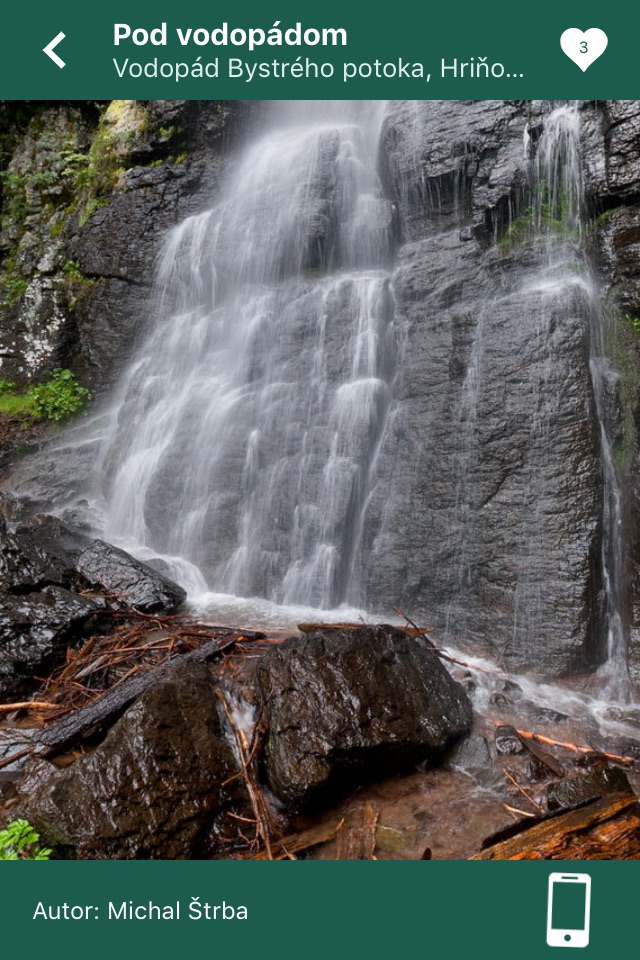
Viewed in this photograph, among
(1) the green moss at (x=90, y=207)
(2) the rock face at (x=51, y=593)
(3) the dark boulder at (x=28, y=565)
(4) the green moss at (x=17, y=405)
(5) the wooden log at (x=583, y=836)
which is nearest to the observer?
(5) the wooden log at (x=583, y=836)

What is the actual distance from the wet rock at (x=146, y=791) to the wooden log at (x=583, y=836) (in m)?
1.47

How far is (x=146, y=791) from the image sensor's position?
3.09 metres

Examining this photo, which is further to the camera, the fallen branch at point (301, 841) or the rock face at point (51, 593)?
the rock face at point (51, 593)

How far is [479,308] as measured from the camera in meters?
6.92

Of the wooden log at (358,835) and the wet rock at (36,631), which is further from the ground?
the wet rock at (36,631)

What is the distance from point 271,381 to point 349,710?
601 centimetres

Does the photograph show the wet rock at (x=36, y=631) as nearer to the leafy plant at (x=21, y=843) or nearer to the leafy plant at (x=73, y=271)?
the leafy plant at (x=21, y=843)

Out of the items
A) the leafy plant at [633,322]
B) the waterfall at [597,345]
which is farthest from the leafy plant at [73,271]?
the leafy plant at [633,322]

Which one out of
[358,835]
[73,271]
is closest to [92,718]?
[358,835]

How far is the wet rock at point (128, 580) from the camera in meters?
6.14

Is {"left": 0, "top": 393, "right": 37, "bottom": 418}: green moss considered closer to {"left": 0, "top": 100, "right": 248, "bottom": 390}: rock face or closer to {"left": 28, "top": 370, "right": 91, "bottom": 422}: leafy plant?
{"left": 28, "top": 370, "right": 91, "bottom": 422}: leafy plant

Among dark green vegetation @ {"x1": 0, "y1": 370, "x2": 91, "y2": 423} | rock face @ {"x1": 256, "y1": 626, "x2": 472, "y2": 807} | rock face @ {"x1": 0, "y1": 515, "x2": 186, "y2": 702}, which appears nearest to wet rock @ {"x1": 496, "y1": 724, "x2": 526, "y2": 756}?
rock face @ {"x1": 256, "y1": 626, "x2": 472, "y2": 807}

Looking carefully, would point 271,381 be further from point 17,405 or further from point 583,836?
point 583,836
